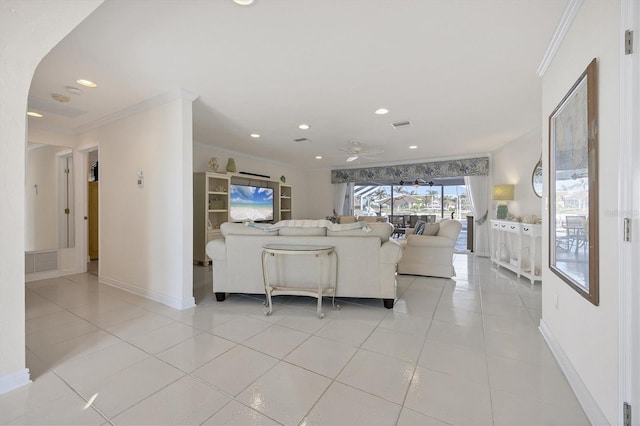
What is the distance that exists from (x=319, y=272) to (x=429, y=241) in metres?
2.19

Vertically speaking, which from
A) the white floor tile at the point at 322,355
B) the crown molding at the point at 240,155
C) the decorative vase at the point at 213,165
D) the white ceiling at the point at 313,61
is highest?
the crown molding at the point at 240,155

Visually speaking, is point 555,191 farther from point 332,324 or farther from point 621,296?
point 332,324

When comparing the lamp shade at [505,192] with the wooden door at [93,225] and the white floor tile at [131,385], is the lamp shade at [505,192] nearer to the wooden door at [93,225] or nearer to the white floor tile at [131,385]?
the white floor tile at [131,385]

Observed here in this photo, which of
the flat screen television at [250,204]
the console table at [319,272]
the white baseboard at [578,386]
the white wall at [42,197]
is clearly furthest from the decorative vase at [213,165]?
the white baseboard at [578,386]

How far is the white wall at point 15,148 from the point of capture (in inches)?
59.4

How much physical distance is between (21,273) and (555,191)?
11.9 ft

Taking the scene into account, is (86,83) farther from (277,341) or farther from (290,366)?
(290,366)

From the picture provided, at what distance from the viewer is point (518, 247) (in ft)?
14.0

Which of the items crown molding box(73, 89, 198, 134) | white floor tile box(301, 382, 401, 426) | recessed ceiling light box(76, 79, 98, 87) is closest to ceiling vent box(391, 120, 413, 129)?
crown molding box(73, 89, 198, 134)

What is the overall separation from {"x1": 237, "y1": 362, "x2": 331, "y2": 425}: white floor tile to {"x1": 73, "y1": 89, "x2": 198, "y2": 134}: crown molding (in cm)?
281

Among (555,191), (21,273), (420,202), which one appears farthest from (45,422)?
(420,202)

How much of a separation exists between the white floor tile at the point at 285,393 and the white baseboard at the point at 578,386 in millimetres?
1333

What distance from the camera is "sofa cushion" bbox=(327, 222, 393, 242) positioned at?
9.70ft

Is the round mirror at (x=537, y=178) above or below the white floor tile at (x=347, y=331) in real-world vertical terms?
above
